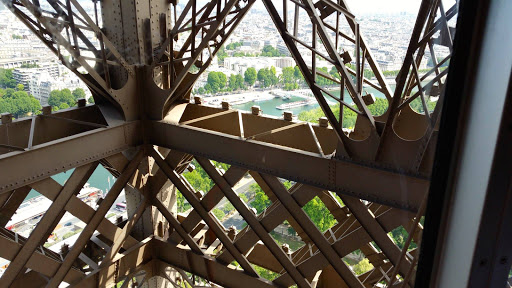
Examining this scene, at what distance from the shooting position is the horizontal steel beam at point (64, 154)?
16.0 ft

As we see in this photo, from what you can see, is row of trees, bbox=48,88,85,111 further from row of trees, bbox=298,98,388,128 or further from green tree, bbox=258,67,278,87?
row of trees, bbox=298,98,388,128

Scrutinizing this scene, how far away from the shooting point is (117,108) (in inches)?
254

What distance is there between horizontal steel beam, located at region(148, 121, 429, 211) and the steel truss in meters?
0.02

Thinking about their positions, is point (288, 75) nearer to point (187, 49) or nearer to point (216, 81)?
Answer: point (216, 81)

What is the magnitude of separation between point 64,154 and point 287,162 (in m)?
2.70

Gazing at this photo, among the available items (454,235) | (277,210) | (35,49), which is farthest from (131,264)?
(454,235)

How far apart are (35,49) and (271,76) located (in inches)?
116

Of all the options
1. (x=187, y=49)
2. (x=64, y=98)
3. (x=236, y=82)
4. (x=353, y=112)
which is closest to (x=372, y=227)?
(x=353, y=112)

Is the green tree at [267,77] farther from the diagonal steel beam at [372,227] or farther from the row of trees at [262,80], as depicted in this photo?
the diagonal steel beam at [372,227]

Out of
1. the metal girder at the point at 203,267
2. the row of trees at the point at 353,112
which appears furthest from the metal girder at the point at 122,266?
the row of trees at the point at 353,112

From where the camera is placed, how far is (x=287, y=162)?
5254mm

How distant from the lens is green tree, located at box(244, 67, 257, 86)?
618 cm

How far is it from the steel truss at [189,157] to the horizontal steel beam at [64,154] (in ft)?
0.05

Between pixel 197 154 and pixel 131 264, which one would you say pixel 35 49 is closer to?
pixel 197 154
